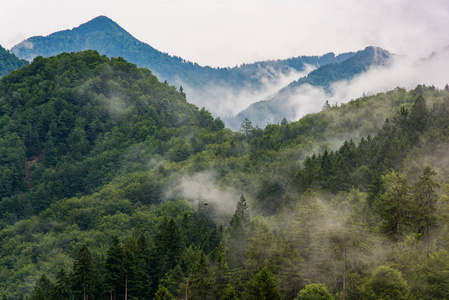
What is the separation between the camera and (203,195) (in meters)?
126

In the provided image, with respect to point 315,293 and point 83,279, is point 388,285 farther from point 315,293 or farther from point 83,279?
point 83,279

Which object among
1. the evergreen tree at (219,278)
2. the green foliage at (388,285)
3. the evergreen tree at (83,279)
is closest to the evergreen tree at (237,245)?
the evergreen tree at (219,278)

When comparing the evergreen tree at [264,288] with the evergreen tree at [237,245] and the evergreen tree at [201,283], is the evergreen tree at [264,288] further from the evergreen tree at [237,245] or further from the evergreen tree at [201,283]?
the evergreen tree at [237,245]

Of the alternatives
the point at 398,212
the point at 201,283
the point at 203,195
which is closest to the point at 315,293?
the point at 398,212

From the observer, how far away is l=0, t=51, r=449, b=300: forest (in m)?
50.1

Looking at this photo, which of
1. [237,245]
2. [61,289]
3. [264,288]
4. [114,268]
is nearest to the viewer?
[264,288]

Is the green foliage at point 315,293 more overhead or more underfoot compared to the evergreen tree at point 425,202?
more underfoot

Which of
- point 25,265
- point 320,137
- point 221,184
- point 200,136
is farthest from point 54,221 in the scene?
point 320,137

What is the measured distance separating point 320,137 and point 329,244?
315 ft

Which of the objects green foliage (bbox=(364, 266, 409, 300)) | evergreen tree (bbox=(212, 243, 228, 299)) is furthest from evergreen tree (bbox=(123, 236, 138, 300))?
green foliage (bbox=(364, 266, 409, 300))

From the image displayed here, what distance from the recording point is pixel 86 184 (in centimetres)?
14875

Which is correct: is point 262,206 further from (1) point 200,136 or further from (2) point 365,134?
(1) point 200,136

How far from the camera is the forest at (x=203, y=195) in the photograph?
1973 inches

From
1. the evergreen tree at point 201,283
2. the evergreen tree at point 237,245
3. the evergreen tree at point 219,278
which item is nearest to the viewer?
the evergreen tree at point 201,283
